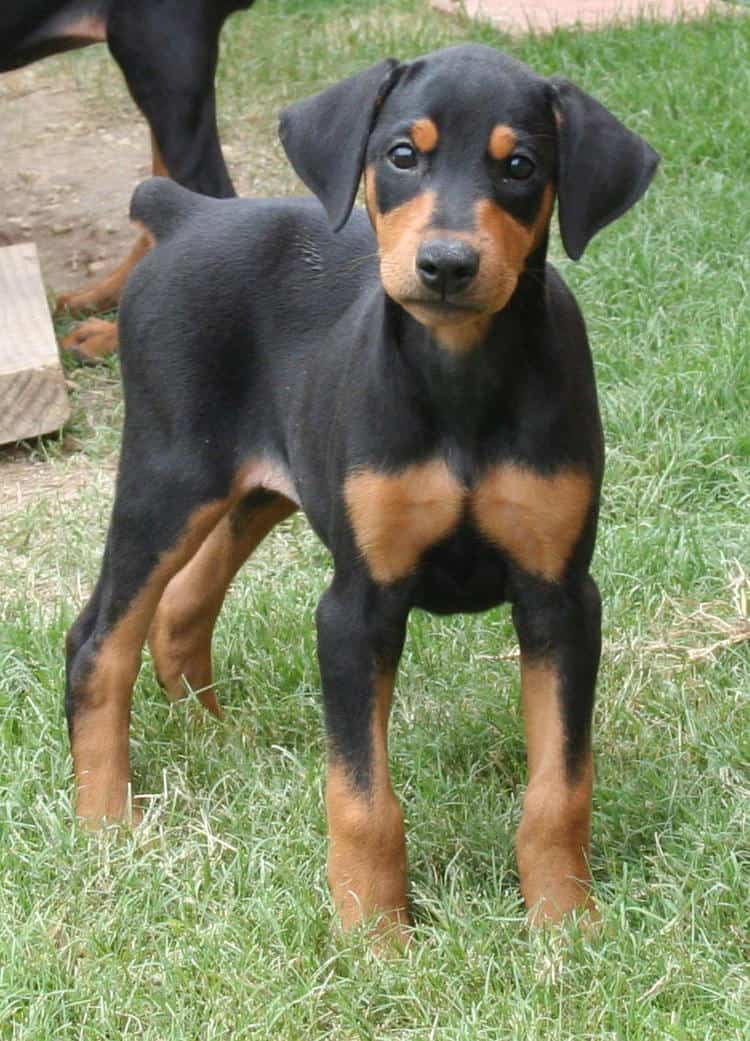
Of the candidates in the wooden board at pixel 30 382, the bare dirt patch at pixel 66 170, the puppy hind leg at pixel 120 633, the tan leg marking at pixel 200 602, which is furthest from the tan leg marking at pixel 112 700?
the bare dirt patch at pixel 66 170

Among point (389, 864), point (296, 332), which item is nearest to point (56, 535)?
point (296, 332)

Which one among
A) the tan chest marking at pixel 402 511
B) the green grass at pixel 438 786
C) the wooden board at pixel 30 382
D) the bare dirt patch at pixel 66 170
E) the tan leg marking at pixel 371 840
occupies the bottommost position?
the bare dirt patch at pixel 66 170

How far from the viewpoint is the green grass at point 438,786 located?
3717 mm

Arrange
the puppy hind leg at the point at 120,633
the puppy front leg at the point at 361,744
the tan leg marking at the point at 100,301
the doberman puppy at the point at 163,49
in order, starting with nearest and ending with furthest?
the puppy front leg at the point at 361,744, the puppy hind leg at the point at 120,633, the doberman puppy at the point at 163,49, the tan leg marking at the point at 100,301

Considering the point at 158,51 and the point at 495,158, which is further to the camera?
the point at 158,51

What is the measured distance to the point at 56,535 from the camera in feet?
19.8

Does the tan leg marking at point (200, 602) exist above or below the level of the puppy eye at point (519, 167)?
below

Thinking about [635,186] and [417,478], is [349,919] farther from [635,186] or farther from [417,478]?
[635,186]

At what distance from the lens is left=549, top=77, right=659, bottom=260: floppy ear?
3.70 meters

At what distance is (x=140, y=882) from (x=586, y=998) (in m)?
1.03

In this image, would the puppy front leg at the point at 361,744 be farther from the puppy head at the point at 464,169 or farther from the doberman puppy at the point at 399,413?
the puppy head at the point at 464,169

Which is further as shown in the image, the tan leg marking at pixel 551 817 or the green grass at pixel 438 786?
the tan leg marking at pixel 551 817

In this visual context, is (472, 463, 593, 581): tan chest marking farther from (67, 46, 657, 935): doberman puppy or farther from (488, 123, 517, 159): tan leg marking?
(488, 123, 517, 159): tan leg marking

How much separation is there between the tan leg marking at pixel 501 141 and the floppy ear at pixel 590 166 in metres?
0.15
